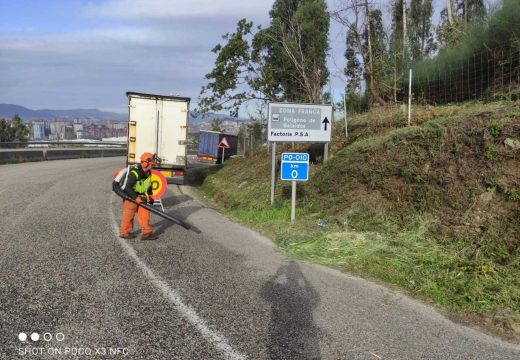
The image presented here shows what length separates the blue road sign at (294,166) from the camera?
10875mm

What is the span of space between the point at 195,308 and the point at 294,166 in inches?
245

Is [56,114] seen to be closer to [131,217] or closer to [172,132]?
[172,132]

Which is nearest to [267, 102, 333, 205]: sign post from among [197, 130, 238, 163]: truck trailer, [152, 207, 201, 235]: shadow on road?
[152, 207, 201, 235]: shadow on road

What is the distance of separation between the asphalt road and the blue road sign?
101 inches

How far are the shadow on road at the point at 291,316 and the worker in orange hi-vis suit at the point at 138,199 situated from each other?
2.85 m

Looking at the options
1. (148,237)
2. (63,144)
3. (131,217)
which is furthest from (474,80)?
(63,144)

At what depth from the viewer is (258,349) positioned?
4.19 m

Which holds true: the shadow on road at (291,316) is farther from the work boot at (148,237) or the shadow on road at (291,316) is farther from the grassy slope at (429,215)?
the work boot at (148,237)

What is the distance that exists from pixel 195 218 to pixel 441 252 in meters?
6.28

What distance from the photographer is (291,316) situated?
5055 mm

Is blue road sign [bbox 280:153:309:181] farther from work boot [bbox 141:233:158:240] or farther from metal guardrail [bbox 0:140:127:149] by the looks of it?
metal guardrail [bbox 0:140:127:149]

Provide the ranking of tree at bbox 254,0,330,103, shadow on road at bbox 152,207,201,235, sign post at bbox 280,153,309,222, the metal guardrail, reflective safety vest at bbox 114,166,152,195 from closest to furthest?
1. reflective safety vest at bbox 114,166,152,195
2. shadow on road at bbox 152,207,201,235
3. sign post at bbox 280,153,309,222
4. tree at bbox 254,0,330,103
5. the metal guardrail

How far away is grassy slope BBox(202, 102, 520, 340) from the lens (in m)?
6.15

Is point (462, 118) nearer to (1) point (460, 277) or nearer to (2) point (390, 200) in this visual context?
(2) point (390, 200)
